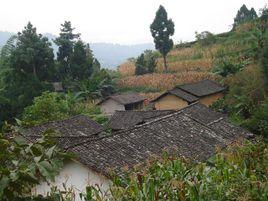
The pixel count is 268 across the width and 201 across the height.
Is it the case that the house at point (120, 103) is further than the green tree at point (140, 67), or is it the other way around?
the green tree at point (140, 67)

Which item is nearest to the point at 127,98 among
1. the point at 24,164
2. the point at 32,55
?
the point at 32,55

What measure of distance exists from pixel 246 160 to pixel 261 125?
14.5 meters

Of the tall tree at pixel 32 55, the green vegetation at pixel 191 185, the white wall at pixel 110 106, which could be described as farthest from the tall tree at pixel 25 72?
the green vegetation at pixel 191 185

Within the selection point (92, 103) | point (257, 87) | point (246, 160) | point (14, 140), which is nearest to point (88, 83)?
point (92, 103)

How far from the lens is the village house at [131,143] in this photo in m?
12.9

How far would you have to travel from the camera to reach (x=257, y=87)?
1038 inches

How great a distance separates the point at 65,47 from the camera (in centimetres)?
4125

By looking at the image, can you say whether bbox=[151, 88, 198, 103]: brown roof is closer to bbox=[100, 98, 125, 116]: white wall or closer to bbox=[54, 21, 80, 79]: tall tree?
bbox=[100, 98, 125, 116]: white wall

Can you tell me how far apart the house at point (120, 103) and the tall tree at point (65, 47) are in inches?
232

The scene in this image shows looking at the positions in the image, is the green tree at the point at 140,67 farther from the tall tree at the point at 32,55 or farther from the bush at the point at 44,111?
the bush at the point at 44,111

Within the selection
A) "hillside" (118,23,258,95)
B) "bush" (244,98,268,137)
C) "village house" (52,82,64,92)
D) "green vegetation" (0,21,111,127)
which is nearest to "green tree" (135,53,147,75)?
"hillside" (118,23,258,95)

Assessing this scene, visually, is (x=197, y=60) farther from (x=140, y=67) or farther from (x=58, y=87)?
(x=58, y=87)

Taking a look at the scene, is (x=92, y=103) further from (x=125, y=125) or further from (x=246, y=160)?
(x=246, y=160)

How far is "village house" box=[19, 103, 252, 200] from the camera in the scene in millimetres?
12891
